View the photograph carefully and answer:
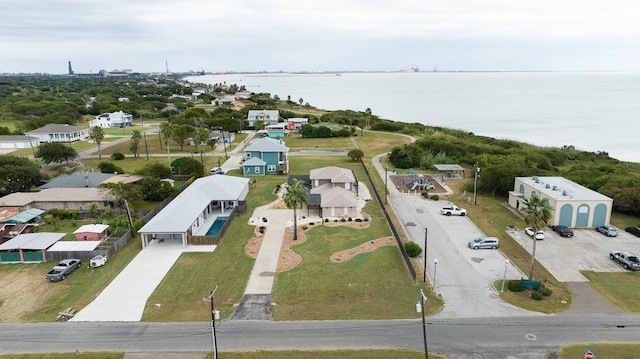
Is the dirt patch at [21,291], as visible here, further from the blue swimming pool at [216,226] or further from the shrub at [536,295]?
the shrub at [536,295]

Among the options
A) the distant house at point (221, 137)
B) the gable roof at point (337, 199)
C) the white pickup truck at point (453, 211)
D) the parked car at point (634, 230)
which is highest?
the distant house at point (221, 137)

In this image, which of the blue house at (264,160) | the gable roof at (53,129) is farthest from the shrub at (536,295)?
the gable roof at (53,129)

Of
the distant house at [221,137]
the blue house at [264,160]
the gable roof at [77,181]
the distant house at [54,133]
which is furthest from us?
the distant house at [221,137]

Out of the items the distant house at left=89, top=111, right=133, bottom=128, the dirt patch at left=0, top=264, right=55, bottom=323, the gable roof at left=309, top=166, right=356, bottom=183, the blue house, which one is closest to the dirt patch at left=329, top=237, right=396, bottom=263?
the gable roof at left=309, top=166, right=356, bottom=183

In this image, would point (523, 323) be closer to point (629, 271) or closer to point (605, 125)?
point (629, 271)

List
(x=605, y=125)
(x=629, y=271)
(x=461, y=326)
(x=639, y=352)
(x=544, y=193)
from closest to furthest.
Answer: (x=639, y=352) < (x=461, y=326) < (x=629, y=271) < (x=544, y=193) < (x=605, y=125)

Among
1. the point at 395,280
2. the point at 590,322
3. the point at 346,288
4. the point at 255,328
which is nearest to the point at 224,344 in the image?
the point at 255,328
